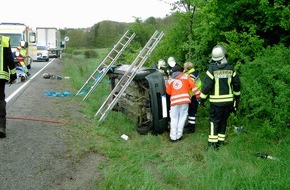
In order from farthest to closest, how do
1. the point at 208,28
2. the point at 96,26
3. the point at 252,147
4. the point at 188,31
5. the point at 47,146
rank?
the point at 96,26, the point at 188,31, the point at 208,28, the point at 252,147, the point at 47,146

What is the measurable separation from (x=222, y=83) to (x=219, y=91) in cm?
14

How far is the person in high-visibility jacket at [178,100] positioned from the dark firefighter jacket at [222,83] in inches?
28.8

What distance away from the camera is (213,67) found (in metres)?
6.21

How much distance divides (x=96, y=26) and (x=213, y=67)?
3932 centimetres

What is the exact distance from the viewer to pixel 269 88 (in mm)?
6305

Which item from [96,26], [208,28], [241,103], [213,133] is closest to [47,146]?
[213,133]

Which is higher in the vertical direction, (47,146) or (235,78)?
(235,78)

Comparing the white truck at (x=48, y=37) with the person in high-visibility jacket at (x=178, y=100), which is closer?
the person in high-visibility jacket at (x=178, y=100)

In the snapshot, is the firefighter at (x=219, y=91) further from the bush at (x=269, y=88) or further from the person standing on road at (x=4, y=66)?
the person standing on road at (x=4, y=66)

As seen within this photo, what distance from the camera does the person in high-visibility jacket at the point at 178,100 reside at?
6.91m

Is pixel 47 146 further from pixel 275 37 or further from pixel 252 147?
pixel 275 37

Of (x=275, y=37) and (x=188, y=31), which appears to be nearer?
(x=275, y=37)

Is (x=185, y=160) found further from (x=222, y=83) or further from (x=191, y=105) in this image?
(x=191, y=105)

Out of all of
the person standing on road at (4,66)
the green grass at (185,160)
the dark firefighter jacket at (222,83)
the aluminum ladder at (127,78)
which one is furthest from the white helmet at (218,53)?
the person standing on road at (4,66)
